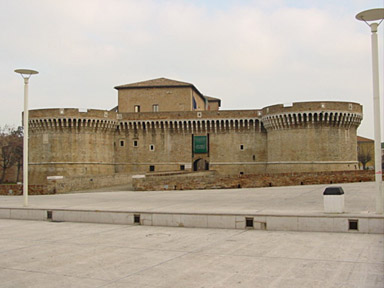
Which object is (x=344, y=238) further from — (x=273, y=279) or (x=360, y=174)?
(x=360, y=174)

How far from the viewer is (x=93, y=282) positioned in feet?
18.8

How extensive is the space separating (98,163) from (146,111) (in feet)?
24.6

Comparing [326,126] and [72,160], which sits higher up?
[326,126]

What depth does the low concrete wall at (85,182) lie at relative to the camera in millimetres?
23328

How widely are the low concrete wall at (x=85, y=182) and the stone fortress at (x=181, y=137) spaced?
1547mm

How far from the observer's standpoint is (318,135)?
32531 millimetres

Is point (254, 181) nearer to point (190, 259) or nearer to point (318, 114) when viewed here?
point (318, 114)

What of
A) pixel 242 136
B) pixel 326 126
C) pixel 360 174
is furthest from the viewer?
pixel 242 136

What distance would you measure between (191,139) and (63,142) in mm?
11641

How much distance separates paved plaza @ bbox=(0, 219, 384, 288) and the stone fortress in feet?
77.3

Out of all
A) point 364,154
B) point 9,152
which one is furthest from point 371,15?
point 364,154

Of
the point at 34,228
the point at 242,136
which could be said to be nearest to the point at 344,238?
the point at 34,228

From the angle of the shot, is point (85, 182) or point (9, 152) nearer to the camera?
point (85, 182)

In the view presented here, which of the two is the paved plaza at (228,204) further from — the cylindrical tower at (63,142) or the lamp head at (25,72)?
the cylindrical tower at (63,142)
